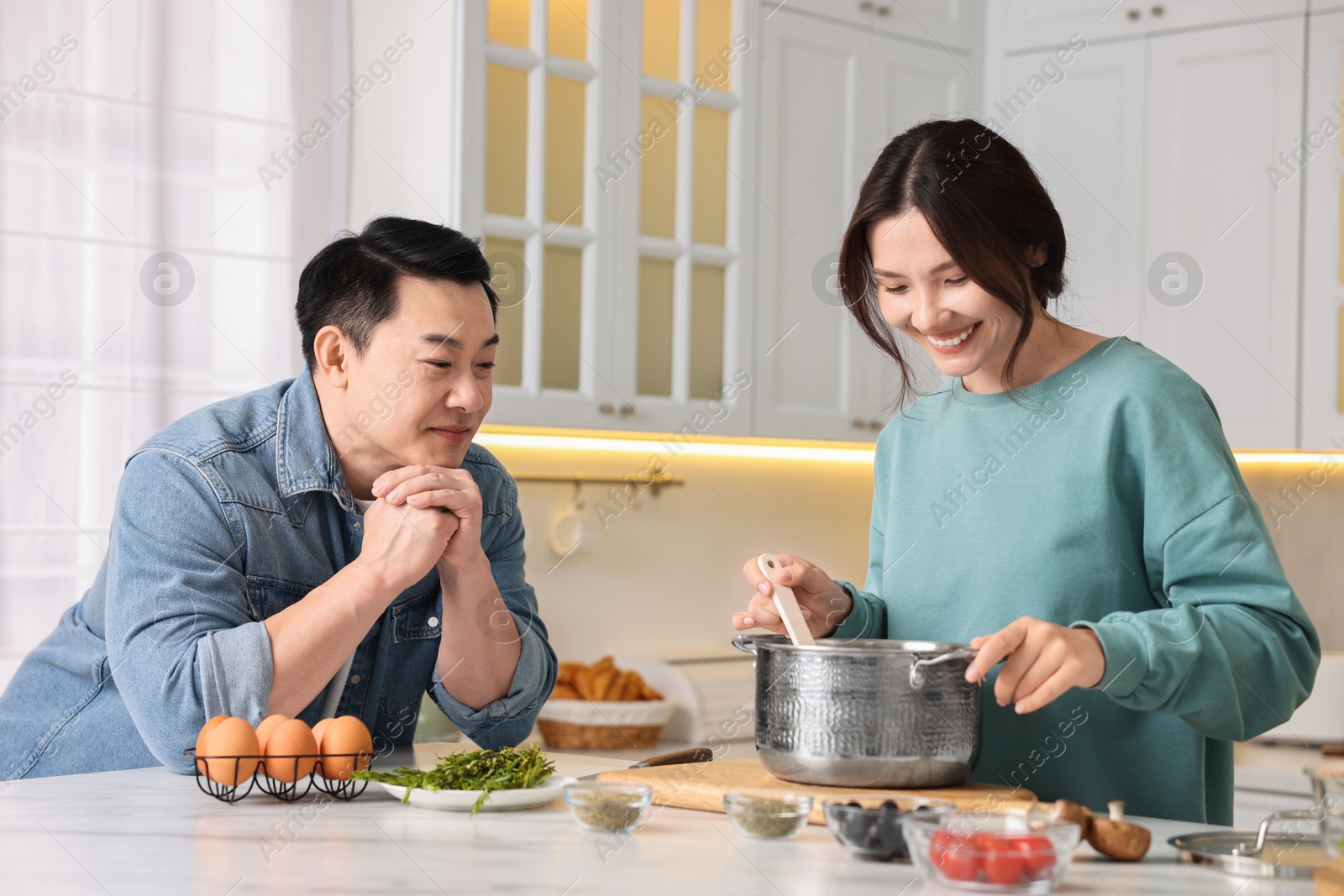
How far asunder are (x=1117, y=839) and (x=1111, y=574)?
405mm

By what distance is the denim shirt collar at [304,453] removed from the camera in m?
1.61

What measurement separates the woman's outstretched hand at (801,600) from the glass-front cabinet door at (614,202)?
4.88ft

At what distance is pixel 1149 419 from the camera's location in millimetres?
1334

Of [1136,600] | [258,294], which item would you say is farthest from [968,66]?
[1136,600]

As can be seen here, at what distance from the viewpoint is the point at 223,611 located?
1.47 meters

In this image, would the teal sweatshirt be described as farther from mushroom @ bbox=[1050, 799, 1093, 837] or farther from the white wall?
the white wall

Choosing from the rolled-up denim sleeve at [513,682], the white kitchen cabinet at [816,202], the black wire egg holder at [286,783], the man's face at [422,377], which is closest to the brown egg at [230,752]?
the black wire egg holder at [286,783]

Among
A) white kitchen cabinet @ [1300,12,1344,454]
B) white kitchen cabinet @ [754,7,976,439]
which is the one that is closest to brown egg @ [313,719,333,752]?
white kitchen cabinet @ [754,7,976,439]

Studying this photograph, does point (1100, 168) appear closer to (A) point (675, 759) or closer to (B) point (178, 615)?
(A) point (675, 759)

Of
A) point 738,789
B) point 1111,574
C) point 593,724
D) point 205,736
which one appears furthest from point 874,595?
point 593,724

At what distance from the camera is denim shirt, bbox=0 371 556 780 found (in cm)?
142

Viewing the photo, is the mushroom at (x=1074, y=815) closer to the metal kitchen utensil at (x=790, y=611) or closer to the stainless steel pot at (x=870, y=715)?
the stainless steel pot at (x=870, y=715)

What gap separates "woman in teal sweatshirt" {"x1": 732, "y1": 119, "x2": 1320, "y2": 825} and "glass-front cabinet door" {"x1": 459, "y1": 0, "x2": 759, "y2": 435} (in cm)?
142

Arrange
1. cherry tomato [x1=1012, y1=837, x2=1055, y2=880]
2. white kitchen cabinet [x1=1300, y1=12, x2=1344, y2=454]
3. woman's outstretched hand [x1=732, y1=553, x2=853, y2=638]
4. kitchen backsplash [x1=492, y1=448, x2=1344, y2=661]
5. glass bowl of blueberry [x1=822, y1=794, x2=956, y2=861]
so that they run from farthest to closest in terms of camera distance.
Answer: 1. kitchen backsplash [x1=492, y1=448, x2=1344, y2=661]
2. white kitchen cabinet [x1=1300, y1=12, x2=1344, y2=454]
3. woman's outstretched hand [x1=732, y1=553, x2=853, y2=638]
4. glass bowl of blueberry [x1=822, y1=794, x2=956, y2=861]
5. cherry tomato [x1=1012, y1=837, x2=1055, y2=880]
